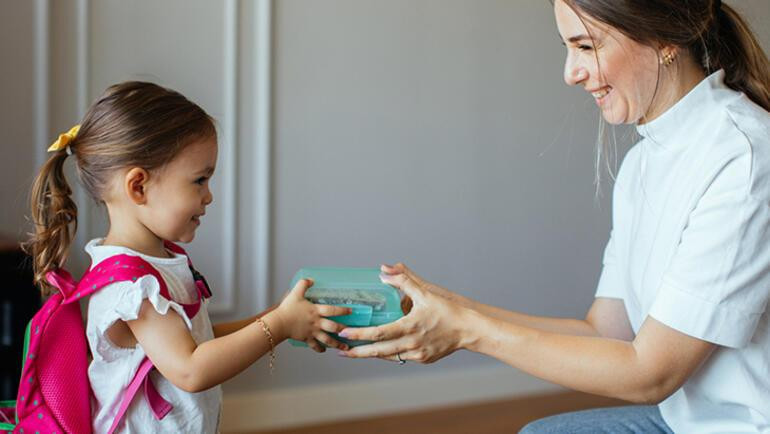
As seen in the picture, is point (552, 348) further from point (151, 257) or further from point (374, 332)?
point (151, 257)

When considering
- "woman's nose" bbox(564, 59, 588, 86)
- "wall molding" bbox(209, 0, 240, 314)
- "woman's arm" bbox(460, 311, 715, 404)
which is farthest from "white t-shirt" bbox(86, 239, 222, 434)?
"wall molding" bbox(209, 0, 240, 314)

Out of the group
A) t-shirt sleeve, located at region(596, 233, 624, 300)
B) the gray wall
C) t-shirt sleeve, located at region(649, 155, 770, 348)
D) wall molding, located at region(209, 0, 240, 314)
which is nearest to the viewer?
t-shirt sleeve, located at region(649, 155, 770, 348)

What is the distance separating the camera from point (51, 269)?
1558 millimetres

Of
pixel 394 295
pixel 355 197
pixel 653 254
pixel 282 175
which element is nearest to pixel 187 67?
pixel 282 175

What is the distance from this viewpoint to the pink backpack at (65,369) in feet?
4.74

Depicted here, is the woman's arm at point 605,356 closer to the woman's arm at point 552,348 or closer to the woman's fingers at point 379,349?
the woman's arm at point 552,348

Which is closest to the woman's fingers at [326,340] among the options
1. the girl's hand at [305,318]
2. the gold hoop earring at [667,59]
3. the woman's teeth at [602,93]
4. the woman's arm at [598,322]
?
the girl's hand at [305,318]

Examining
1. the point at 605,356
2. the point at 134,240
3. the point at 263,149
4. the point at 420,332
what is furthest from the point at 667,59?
the point at 263,149

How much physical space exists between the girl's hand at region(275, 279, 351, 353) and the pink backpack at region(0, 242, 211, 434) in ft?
0.65

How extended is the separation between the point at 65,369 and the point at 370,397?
177 centimetres

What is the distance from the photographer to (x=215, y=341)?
147 cm

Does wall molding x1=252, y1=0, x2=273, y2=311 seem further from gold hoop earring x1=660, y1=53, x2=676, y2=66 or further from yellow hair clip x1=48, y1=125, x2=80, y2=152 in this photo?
gold hoop earring x1=660, y1=53, x2=676, y2=66

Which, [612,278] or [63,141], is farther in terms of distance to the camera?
[612,278]

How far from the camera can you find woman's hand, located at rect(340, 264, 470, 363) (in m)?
1.51
